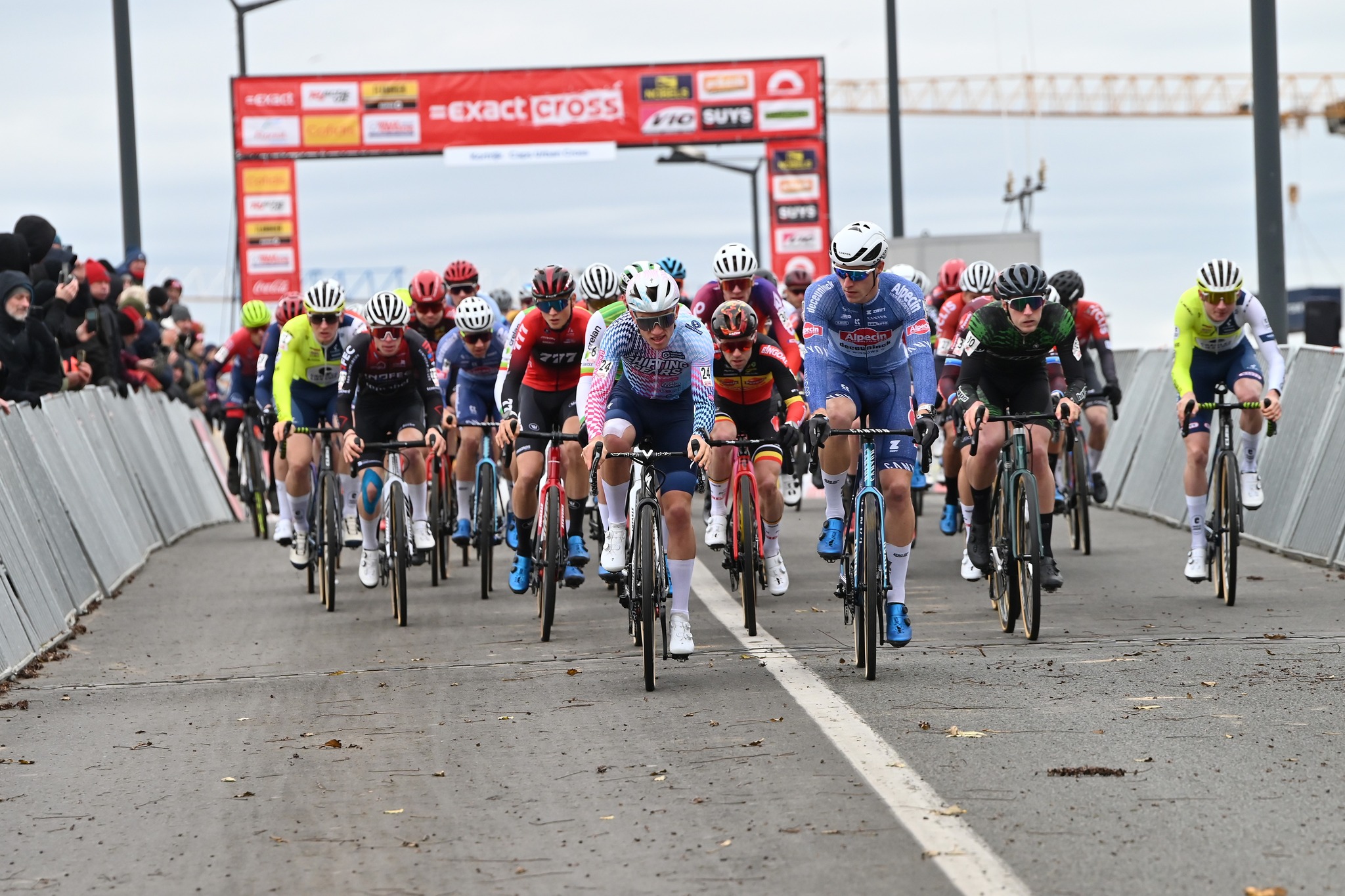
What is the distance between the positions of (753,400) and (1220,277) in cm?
296

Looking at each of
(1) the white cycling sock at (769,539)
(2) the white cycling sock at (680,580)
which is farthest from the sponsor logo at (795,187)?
(2) the white cycling sock at (680,580)

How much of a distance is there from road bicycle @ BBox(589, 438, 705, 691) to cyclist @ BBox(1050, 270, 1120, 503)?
622 cm

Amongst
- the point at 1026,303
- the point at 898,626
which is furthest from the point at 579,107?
the point at 898,626

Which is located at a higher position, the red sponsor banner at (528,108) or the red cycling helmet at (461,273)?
the red sponsor banner at (528,108)

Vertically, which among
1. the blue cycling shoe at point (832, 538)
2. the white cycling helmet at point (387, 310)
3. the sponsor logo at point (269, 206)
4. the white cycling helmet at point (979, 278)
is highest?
the sponsor logo at point (269, 206)

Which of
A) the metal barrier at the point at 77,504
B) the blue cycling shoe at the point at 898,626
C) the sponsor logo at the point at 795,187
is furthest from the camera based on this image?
the sponsor logo at the point at 795,187

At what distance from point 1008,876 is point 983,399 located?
21.2 ft

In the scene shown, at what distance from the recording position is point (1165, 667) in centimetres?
909

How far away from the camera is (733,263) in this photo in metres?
13.0

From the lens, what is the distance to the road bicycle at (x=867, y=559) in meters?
8.95

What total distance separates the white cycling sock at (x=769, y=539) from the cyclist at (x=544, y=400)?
1.06m

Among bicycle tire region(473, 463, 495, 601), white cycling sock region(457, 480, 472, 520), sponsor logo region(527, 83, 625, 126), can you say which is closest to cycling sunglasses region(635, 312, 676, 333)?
bicycle tire region(473, 463, 495, 601)

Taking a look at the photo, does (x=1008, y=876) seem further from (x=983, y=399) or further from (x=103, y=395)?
(x=103, y=395)

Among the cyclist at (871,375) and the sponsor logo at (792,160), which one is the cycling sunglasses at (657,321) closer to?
the cyclist at (871,375)
